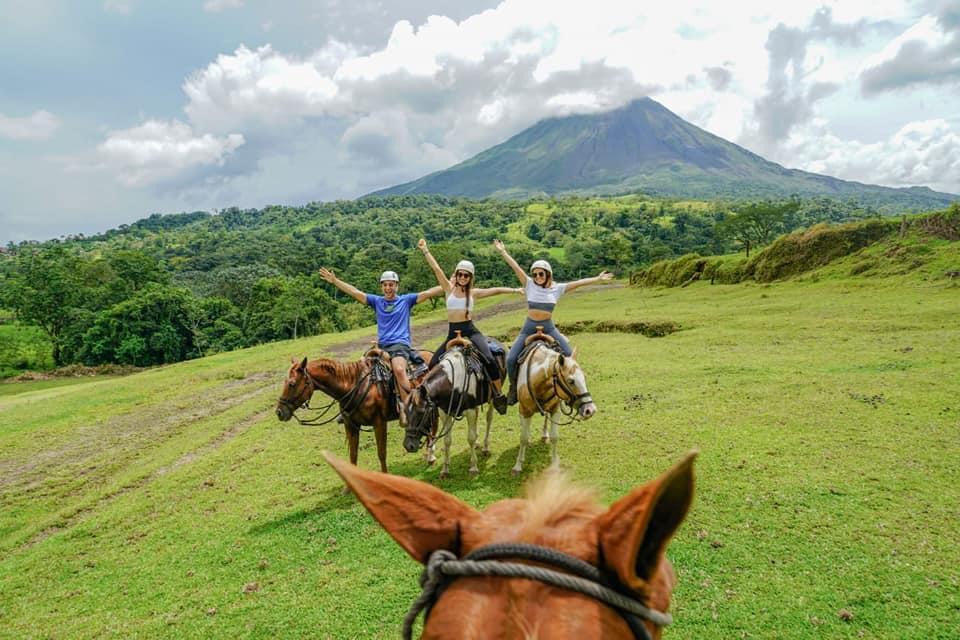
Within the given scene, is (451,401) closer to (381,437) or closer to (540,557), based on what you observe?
(381,437)

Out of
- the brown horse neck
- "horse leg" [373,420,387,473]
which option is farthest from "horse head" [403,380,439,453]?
the brown horse neck

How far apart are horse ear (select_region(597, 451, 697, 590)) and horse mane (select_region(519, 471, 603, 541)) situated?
12 centimetres

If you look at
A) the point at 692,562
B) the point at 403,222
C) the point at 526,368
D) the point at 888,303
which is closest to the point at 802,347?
the point at 888,303

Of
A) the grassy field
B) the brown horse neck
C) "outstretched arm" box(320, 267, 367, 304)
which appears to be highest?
"outstretched arm" box(320, 267, 367, 304)

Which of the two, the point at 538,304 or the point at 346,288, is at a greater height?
the point at 346,288

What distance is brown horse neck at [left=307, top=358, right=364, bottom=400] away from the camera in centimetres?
665

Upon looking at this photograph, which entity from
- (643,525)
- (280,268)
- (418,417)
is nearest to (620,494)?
(418,417)

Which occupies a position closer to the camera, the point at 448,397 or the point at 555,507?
the point at 555,507

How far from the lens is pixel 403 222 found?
14275 cm

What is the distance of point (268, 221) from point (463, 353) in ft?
663

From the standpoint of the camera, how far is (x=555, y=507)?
137 cm

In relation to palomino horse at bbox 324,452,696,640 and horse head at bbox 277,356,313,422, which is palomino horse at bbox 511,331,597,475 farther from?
palomino horse at bbox 324,452,696,640

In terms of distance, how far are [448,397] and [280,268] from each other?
260 feet

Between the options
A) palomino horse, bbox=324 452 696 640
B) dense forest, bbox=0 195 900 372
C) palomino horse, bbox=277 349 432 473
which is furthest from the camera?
dense forest, bbox=0 195 900 372
